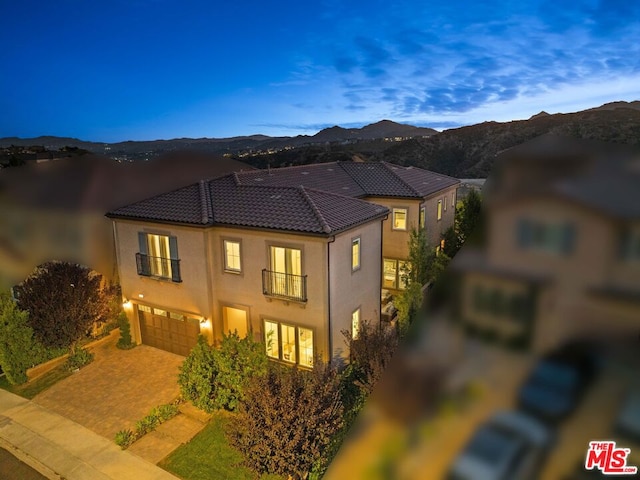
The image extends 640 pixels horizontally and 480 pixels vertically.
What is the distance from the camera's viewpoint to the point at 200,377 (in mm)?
11992

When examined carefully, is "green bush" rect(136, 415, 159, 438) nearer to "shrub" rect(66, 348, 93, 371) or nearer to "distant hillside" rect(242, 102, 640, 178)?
"shrub" rect(66, 348, 93, 371)

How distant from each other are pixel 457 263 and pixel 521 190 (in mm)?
233

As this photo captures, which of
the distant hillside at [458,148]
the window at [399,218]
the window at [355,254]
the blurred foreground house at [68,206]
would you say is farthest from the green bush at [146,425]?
the distant hillside at [458,148]

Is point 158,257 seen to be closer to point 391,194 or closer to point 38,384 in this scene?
point 38,384

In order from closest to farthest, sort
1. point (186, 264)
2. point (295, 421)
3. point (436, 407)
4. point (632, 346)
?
point (632, 346) → point (436, 407) → point (295, 421) → point (186, 264)

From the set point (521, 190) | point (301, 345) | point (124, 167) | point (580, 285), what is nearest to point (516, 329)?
point (580, 285)

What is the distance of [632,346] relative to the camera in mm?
935

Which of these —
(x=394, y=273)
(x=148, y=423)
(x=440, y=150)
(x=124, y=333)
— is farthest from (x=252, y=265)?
(x=440, y=150)

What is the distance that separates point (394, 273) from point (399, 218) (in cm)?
269

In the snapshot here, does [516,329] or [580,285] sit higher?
[580,285]

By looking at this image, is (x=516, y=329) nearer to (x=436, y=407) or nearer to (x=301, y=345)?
(x=436, y=407)

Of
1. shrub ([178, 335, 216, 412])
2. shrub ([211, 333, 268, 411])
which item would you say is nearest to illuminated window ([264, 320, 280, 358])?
shrub ([211, 333, 268, 411])

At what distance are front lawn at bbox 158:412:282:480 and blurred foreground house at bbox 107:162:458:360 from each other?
9.57 ft

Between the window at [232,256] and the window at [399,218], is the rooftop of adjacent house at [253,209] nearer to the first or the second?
the window at [232,256]
